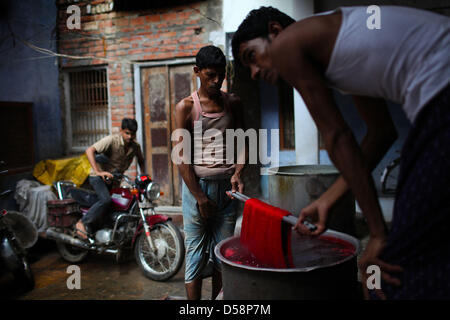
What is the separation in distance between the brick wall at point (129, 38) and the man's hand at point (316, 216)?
5.85 m

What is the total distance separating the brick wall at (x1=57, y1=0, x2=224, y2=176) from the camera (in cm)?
725

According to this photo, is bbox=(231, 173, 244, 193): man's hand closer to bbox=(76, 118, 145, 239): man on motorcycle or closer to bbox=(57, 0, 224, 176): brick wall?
bbox=(76, 118, 145, 239): man on motorcycle

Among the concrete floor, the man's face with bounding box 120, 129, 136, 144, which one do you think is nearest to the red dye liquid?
the concrete floor

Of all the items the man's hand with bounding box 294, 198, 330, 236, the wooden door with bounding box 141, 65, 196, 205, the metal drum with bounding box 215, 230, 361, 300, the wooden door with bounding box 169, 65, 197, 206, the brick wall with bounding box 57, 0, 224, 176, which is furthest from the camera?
the wooden door with bounding box 141, 65, 196, 205

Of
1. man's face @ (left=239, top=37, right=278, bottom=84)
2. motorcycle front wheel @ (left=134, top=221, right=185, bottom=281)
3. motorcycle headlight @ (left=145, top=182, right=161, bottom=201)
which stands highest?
man's face @ (left=239, top=37, right=278, bottom=84)

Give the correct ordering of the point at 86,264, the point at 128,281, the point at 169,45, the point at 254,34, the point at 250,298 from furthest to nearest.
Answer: the point at 169,45 < the point at 86,264 < the point at 128,281 < the point at 250,298 < the point at 254,34

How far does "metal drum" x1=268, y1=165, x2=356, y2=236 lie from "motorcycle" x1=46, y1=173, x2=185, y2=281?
127 cm

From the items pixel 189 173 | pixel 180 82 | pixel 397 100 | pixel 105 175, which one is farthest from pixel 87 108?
pixel 397 100

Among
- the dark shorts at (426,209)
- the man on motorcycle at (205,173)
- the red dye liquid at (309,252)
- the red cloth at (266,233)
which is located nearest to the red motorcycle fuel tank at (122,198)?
the man on motorcycle at (205,173)

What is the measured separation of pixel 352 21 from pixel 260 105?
6.85 meters

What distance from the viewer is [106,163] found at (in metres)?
5.51

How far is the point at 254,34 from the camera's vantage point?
66.6 inches
